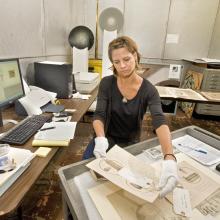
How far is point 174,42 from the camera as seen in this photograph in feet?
13.3

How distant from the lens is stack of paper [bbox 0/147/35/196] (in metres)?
0.80

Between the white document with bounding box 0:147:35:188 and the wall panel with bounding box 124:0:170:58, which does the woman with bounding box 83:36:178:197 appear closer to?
the white document with bounding box 0:147:35:188

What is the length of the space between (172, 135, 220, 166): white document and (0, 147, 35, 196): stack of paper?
2.60ft

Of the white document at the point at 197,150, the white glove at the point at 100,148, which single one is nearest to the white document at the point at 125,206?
the white glove at the point at 100,148

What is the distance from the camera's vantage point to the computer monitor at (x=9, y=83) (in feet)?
4.58

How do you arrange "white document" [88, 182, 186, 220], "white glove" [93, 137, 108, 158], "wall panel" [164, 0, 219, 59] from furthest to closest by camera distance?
"wall panel" [164, 0, 219, 59] < "white glove" [93, 137, 108, 158] < "white document" [88, 182, 186, 220]

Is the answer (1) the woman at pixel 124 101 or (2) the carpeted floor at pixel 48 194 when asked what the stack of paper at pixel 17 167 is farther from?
(1) the woman at pixel 124 101

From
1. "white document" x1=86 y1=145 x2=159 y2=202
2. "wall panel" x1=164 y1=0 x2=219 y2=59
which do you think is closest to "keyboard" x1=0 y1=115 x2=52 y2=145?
"white document" x1=86 y1=145 x2=159 y2=202

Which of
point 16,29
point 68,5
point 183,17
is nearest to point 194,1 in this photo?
point 183,17

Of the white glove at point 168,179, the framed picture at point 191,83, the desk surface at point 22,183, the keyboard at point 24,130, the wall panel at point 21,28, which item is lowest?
the framed picture at point 191,83

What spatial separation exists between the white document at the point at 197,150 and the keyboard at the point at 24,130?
885 mm

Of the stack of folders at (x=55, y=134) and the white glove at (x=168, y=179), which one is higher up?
the white glove at (x=168, y=179)

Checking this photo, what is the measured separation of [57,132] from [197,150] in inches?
32.9

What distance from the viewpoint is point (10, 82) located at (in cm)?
149
